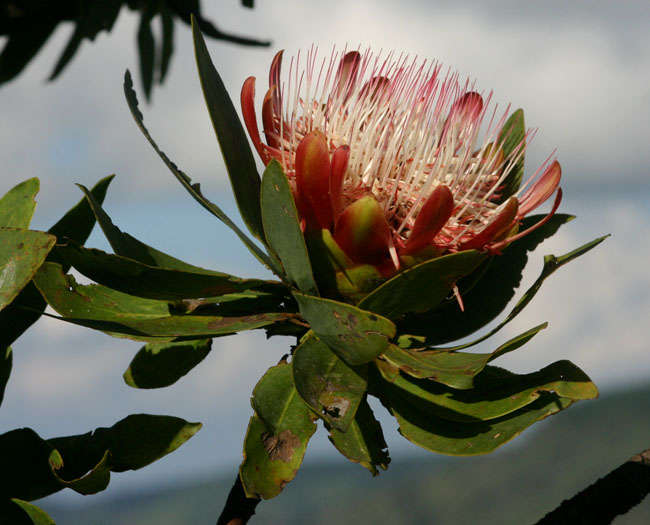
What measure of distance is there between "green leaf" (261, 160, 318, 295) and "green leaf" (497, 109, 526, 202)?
1.64 feet

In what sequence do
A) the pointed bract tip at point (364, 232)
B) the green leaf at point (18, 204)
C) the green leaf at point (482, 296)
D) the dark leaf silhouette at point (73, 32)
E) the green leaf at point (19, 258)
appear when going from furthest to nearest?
the dark leaf silhouette at point (73, 32) < the green leaf at point (482, 296) < the green leaf at point (18, 204) < the pointed bract tip at point (364, 232) < the green leaf at point (19, 258)

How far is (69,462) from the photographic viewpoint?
116 centimetres

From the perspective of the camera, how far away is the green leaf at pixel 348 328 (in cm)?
94

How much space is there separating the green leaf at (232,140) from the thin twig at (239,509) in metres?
0.38

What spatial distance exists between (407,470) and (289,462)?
114 meters

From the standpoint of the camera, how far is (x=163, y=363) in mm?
1275

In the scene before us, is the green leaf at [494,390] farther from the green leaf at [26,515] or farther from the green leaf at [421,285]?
the green leaf at [26,515]

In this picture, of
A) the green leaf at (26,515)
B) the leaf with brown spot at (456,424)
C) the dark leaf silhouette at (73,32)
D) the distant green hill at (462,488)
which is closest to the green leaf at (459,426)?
the leaf with brown spot at (456,424)

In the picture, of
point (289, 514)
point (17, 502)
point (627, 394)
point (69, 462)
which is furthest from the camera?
point (289, 514)

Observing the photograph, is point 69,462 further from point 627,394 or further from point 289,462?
point 627,394

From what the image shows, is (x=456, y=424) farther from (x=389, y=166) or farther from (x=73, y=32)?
(x=73, y=32)

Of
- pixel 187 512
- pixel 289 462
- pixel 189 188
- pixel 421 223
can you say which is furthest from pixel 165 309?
pixel 187 512

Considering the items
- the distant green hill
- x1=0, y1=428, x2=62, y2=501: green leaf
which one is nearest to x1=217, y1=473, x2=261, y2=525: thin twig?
x1=0, y1=428, x2=62, y2=501: green leaf

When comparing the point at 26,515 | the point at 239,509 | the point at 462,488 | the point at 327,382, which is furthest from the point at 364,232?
the point at 462,488
